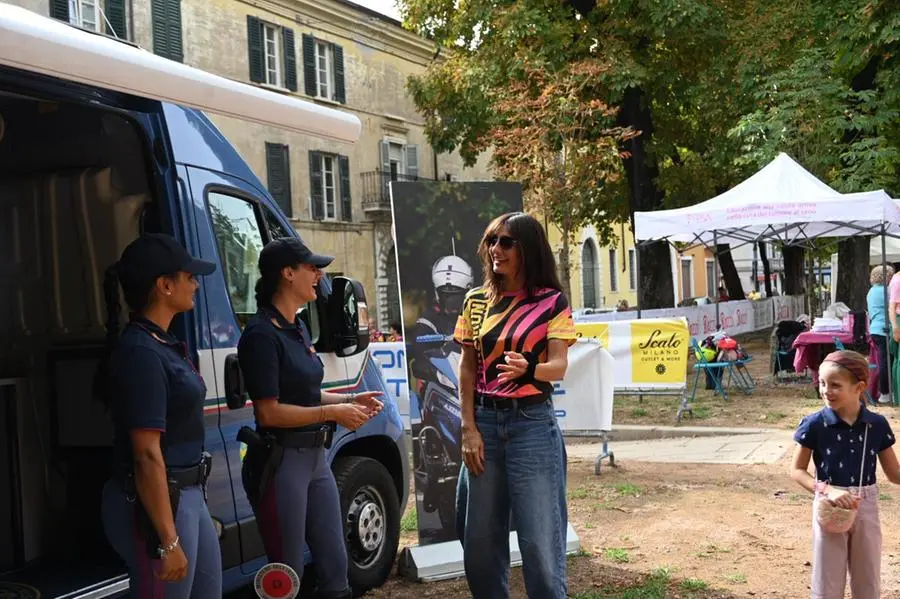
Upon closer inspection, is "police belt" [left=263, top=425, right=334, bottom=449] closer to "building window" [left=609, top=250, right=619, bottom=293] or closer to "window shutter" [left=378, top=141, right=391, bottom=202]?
"window shutter" [left=378, top=141, right=391, bottom=202]

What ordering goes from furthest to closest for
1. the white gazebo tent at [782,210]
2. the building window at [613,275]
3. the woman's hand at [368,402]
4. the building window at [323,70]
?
1. the building window at [613,275]
2. the building window at [323,70]
3. the white gazebo tent at [782,210]
4. the woman's hand at [368,402]

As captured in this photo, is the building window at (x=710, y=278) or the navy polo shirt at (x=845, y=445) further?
the building window at (x=710, y=278)

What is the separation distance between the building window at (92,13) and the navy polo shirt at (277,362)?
2117 centimetres

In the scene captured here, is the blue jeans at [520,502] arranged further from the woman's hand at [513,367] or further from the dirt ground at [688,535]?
the dirt ground at [688,535]

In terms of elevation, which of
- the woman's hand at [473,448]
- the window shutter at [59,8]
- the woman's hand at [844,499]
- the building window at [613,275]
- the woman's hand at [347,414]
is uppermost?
the window shutter at [59,8]

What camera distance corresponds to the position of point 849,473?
4312mm

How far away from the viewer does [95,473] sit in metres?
4.96

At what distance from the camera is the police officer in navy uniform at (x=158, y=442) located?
341cm

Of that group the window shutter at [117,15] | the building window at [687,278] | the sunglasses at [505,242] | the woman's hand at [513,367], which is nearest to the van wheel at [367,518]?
the woman's hand at [513,367]

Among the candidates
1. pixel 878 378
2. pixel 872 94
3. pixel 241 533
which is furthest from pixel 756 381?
pixel 241 533

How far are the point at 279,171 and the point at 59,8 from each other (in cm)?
842

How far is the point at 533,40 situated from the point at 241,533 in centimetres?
1881

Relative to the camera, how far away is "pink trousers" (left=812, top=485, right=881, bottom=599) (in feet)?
14.1

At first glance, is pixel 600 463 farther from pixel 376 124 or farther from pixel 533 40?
pixel 376 124
